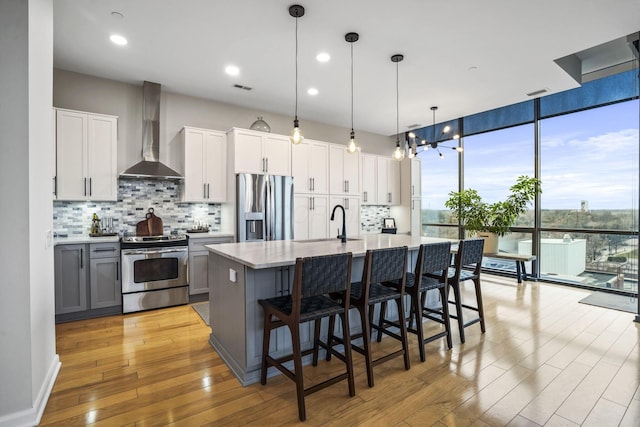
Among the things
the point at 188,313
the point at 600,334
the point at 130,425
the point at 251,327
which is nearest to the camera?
the point at 130,425

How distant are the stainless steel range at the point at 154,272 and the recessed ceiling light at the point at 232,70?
7.33 feet

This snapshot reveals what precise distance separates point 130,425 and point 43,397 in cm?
69

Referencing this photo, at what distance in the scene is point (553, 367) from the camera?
252 cm

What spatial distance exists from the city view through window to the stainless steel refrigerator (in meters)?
3.89

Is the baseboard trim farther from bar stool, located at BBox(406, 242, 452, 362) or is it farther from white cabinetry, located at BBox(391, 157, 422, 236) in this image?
white cabinetry, located at BBox(391, 157, 422, 236)

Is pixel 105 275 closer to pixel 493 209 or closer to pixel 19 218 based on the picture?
pixel 19 218

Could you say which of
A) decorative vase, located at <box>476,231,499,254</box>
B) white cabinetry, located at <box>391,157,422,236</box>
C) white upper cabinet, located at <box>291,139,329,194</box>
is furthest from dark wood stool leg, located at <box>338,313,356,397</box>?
white cabinetry, located at <box>391,157,422,236</box>

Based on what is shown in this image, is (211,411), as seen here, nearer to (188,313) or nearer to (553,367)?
(188,313)

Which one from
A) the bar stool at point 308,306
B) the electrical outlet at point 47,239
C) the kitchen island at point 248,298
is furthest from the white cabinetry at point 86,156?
the bar stool at point 308,306

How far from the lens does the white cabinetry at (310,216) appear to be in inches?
206

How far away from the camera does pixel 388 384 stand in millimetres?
2266

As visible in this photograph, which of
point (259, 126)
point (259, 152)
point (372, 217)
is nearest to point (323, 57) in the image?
point (259, 126)

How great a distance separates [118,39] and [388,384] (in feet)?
13.4

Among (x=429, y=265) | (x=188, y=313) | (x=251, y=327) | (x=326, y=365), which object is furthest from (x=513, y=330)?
(x=188, y=313)
